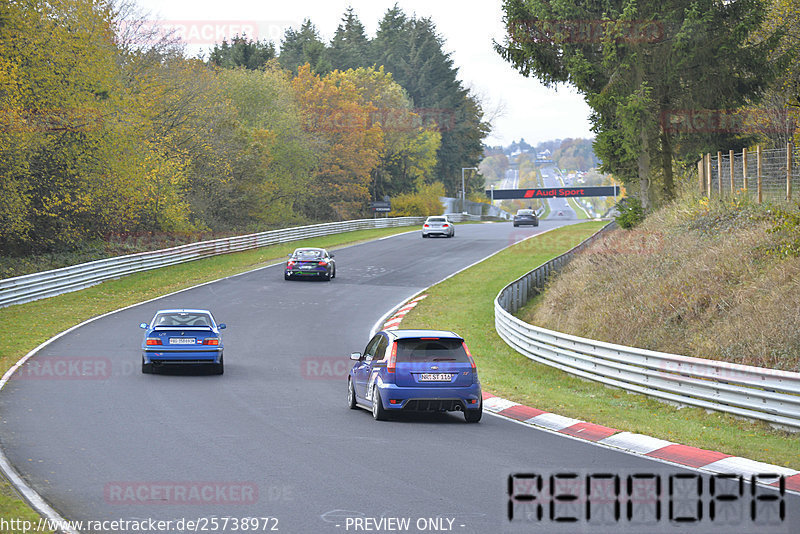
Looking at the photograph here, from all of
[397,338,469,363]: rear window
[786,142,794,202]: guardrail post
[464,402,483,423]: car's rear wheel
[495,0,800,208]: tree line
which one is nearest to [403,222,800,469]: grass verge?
[464,402,483,423]: car's rear wheel

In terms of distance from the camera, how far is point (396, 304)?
33750 mm

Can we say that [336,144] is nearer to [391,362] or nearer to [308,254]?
[308,254]

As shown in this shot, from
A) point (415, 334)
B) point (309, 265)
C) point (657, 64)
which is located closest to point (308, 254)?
point (309, 265)

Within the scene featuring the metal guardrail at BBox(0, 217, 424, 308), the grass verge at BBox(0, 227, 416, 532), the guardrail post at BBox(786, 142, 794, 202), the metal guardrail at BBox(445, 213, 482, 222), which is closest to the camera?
the grass verge at BBox(0, 227, 416, 532)

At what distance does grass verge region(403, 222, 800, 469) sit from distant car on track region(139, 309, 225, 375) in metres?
6.09

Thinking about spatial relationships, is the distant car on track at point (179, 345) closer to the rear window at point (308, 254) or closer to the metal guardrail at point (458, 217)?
the rear window at point (308, 254)

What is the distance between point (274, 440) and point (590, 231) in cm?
5501

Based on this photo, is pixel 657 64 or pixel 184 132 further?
pixel 184 132

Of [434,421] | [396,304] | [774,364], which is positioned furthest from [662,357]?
[396,304]

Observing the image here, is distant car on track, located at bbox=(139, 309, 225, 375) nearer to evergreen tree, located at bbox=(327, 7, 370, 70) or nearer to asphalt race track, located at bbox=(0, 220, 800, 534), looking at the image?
asphalt race track, located at bbox=(0, 220, 800, 534)

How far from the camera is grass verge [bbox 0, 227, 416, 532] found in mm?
21219

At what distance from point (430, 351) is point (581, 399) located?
3971 millimetres

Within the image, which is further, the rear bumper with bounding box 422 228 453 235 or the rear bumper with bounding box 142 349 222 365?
the rear bumper with bounding box 422 228 453 235

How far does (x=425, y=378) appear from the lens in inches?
556
